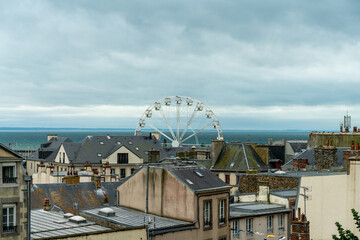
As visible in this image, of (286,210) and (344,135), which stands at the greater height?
(344,135)

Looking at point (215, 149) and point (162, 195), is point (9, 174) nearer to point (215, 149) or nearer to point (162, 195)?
point (162, 195)

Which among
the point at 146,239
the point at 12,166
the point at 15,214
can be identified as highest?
the point at 12,166

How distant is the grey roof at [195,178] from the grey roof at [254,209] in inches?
100

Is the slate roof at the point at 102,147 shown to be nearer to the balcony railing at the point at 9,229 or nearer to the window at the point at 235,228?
the window at the point at 235,228

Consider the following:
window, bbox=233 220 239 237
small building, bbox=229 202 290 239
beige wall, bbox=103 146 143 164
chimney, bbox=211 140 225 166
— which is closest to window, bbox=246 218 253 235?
small building, bbox=229 202 290 239

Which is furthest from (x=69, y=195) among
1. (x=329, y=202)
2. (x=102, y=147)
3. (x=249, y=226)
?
(x=102, y=147)

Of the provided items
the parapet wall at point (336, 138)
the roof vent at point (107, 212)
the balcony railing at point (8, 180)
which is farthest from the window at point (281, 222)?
the parapet wall at point (336, 138)

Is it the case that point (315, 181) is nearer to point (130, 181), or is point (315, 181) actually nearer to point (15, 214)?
point (130, 181)

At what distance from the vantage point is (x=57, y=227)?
2856cm

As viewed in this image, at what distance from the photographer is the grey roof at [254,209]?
3426cm

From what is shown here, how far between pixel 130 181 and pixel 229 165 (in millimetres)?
36228

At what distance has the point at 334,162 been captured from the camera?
4697cm

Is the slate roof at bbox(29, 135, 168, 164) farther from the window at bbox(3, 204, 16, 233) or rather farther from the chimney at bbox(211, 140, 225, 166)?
the window at bbox(3, 204, 16, 233)

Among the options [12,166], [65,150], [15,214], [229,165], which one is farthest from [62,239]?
[65,150]
